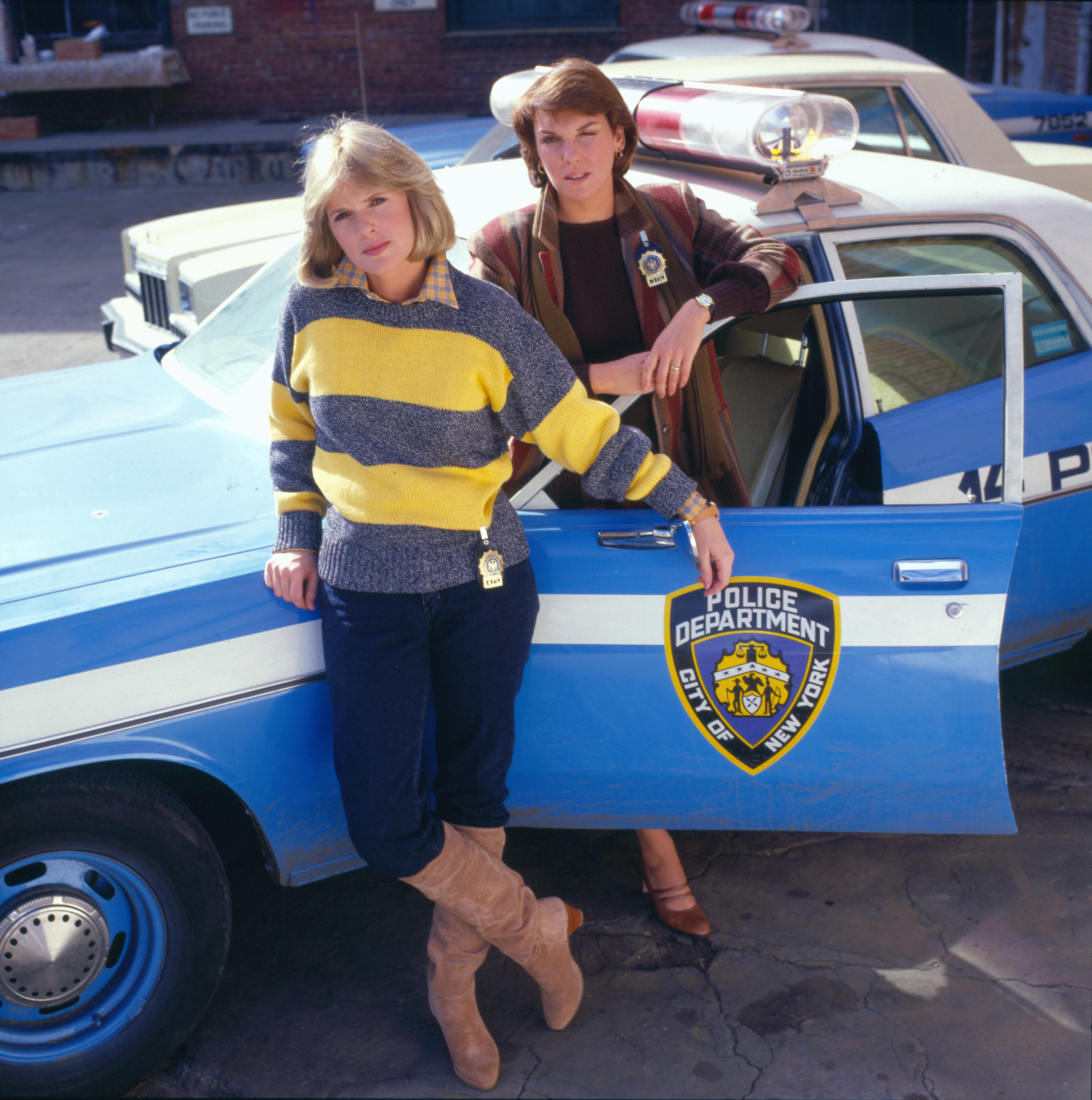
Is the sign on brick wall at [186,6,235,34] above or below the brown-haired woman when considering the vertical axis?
above

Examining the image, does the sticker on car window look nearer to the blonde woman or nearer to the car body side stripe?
the car body side stripe

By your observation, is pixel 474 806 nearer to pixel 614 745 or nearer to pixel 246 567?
pixel 614 745

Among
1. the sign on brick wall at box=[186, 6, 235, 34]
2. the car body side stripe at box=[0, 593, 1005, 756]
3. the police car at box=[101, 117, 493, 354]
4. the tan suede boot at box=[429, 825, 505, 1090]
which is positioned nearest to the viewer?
the car body side stripe at box=[0, 593, 1005, 756]

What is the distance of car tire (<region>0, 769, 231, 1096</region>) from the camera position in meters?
2.28

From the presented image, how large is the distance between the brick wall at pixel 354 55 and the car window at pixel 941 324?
11.7m

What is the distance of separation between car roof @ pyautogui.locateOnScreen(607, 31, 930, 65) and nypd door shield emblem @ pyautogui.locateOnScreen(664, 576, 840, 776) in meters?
4.65

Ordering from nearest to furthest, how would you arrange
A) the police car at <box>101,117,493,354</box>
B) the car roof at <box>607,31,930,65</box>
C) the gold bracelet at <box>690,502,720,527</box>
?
the gold bracelet at <box>690,502,720,527</box>, the police car at <box>101,117,493,354</box>, the car roof at <box>607,31,930,65</box>

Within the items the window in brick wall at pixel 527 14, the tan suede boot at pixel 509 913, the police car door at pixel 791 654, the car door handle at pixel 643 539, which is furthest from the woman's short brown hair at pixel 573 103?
the window in brick wall at pixel 527 14

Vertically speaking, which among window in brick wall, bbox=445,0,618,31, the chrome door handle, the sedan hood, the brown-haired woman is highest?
window in brick wall, bbox=445,0,618,31

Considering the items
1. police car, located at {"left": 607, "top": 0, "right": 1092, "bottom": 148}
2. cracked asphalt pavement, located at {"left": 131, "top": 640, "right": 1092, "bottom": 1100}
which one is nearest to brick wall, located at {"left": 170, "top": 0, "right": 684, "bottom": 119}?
police car, located at {"left": 607, "top": 0, "right": 1092, "bottom": 148}

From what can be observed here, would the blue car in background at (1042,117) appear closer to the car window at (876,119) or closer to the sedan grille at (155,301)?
the car window at (876,119)

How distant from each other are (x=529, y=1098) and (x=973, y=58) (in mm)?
13116

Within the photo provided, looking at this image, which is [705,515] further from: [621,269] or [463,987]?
[463,987]

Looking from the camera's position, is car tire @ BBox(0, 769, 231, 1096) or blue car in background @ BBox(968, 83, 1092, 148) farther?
blue car in background @ BBox(968, 83, 1092, 148)
